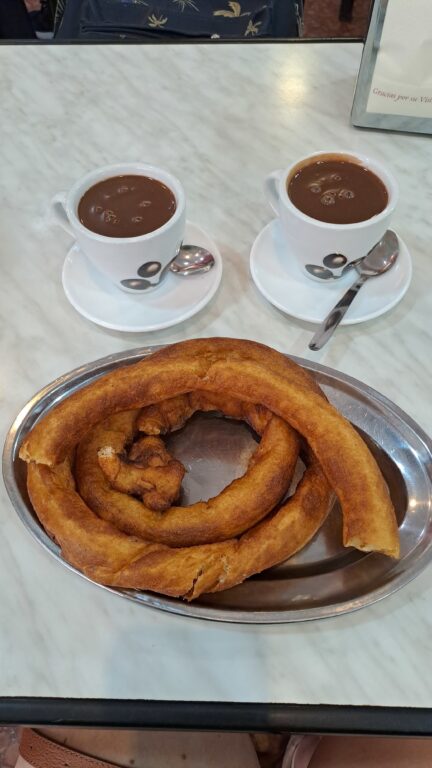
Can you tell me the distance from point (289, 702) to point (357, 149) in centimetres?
82

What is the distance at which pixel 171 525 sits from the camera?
0.58 m

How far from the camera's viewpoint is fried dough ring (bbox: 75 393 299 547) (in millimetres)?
581

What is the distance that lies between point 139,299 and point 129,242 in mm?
107

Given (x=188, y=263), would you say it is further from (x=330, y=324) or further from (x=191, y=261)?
(x=330, y=324)

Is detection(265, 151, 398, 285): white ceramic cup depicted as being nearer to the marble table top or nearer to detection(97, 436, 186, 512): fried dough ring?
the marble table top

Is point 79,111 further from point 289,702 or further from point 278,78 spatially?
point 289,702

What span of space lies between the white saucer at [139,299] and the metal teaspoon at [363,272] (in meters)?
0.15

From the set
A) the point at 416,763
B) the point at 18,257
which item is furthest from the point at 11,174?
the point at 416,763

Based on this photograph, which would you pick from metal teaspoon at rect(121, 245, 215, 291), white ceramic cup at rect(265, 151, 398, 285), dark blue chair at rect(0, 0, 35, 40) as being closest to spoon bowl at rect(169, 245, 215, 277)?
metal teaspoon at rect(121, 245, 215, 291)

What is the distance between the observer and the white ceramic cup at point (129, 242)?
28.0 inches

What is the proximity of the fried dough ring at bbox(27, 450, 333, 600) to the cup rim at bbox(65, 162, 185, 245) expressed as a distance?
0.29 meters

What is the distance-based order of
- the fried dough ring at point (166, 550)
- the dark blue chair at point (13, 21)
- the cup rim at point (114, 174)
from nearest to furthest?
the fried dough ring at point (166, 550) → the cup rim at point (114, 174) → the dark blue chair at point (13, 21)

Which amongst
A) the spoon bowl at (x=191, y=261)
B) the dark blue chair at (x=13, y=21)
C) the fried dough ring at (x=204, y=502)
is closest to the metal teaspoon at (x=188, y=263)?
the spoon bowl at (x=191, y=261)

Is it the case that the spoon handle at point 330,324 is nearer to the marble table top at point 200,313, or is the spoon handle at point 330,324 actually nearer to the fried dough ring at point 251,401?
the marble table top at point 200,313
